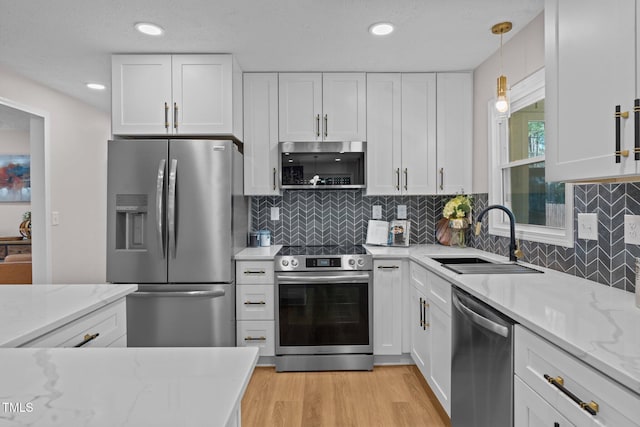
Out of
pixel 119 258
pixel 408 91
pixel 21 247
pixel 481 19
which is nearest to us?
pixel 481 19

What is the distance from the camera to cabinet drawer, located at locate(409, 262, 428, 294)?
2.45 metres

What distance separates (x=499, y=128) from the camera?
2.71m

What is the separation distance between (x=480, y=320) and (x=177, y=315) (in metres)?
2.04

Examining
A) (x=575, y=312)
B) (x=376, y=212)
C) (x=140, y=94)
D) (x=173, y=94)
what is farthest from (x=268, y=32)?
(x=575, y=312)

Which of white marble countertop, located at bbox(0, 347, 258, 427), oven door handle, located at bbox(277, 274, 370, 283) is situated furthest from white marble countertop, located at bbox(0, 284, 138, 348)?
oven door handle, located at bbox(277, 274, 370, 283)

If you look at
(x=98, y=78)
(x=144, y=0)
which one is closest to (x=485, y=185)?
(x=144, y=0)

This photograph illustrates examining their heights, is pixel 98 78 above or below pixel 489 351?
above

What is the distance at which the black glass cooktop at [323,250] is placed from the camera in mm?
2896

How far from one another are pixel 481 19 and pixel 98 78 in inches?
125

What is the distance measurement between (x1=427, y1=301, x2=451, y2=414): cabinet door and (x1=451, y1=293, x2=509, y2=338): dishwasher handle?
213 mm

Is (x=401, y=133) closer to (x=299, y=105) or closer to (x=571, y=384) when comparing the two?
(x=299, y=105)

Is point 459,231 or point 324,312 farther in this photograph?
point 459,231

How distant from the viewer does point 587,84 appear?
130 centimetres

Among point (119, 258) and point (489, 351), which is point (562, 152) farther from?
point (119, 258)
